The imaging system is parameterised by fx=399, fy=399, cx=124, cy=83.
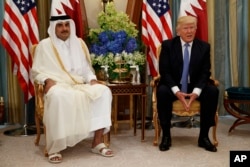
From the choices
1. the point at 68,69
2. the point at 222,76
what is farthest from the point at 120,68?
the point at 222,76

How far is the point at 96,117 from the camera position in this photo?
3648 millimetres

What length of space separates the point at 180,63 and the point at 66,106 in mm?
1236

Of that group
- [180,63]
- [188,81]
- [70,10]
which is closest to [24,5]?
[70,10]

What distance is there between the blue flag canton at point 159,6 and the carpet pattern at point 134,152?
4.62ft

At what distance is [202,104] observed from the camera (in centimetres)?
383

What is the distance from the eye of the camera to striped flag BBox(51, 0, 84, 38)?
446cm

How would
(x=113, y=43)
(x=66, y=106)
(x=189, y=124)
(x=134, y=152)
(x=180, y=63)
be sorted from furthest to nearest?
(x=189, y=124) < (x=113, y=43) < (x=180, y=63) < (x=134, y=152) < (x=66, y=106)

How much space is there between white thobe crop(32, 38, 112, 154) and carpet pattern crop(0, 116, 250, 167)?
22 centimetres

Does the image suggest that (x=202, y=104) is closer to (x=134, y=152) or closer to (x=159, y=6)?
(x=134, y=152)

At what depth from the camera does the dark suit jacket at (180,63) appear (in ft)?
13.0

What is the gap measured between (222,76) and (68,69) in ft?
7.85

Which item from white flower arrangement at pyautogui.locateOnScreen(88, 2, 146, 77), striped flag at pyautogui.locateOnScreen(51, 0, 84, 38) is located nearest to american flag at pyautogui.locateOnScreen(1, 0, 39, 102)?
striped flag at pyautogui.locateOnScreen(51, 0, 84, 38)

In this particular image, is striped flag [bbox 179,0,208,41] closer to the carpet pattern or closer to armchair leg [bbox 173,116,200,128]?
armchair leg [bbox 173,116,200,128]

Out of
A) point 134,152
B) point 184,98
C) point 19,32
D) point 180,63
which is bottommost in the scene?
point 134,152
